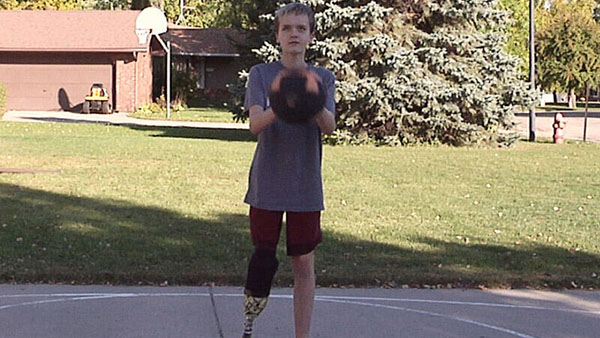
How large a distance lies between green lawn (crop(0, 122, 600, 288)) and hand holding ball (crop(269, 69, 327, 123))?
2.74 metres

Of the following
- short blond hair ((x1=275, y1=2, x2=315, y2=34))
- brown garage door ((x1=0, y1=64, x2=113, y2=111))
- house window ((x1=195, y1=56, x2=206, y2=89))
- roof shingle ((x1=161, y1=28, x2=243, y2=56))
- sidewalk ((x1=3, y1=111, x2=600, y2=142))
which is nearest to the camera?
short blond hair ((x1=275, y1=2, x2=315, y2=34))

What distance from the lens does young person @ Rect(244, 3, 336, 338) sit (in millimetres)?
4922

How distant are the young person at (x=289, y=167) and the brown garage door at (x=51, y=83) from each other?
37.5m

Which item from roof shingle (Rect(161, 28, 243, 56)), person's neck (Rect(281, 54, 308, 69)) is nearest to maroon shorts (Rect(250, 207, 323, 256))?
person's neck (Rect(281, 54, 308, 69))

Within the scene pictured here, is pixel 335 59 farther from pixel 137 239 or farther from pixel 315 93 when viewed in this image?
pixel 315 93

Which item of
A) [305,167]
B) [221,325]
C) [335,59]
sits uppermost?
[335,59]

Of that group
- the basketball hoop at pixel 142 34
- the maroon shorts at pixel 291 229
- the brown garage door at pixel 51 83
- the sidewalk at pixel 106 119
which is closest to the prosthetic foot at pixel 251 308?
the maroon shorts at pixel 291 229

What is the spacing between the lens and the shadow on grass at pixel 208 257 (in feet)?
24.1

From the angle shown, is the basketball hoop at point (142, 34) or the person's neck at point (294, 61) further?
the basketball hoop at point (142, 34)

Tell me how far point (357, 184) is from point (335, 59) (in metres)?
9.40

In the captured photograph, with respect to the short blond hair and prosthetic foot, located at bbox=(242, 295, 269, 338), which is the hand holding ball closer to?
the short blond hair

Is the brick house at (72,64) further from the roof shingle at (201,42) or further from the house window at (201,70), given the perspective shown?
the house window at (201,70)

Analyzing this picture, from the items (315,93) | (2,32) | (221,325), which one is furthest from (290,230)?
(2,32)

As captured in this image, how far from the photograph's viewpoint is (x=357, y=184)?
47.1 feet
